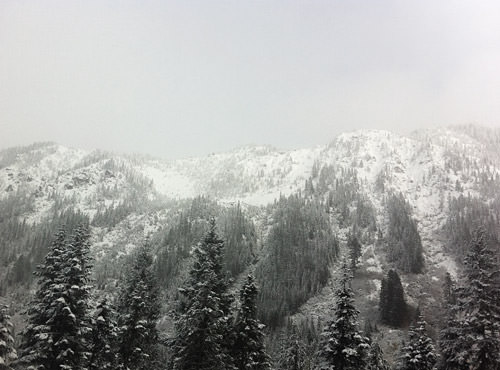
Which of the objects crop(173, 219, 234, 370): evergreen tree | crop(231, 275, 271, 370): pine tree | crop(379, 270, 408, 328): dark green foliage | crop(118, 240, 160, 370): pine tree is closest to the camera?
crop(173, 219, 234, 370): evergreen tree

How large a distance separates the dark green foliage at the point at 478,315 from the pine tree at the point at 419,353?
30.2ft

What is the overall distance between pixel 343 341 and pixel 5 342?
69.2 feet

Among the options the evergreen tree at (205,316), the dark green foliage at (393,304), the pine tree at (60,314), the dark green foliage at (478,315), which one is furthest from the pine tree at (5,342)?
the dark green foliage at (393,304)

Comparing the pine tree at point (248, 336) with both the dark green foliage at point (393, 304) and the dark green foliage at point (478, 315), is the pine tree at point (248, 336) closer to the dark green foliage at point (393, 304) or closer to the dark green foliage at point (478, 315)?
the dark green foliage at point (478, 315)

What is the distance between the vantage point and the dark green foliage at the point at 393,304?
14530 cm

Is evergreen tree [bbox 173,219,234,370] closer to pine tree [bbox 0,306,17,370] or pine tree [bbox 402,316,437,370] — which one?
pine tree [bbox 0,306,17,370]

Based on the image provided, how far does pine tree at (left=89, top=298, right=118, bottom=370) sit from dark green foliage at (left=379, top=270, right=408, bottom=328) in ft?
412

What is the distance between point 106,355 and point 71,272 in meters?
9.46

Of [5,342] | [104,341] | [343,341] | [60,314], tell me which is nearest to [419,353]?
[343,341]

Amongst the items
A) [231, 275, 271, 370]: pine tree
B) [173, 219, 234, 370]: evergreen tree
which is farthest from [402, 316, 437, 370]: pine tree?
[173, 219, 234, 370]: evergreen tree

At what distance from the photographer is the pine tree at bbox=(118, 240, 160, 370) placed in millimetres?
35156

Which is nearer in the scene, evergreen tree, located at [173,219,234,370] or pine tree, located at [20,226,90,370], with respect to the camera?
pine tree, located at [20,226,90,370]

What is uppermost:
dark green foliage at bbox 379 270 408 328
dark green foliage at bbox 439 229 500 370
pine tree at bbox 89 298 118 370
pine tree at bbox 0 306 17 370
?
dark green foliage at bbox 439 229 500 370

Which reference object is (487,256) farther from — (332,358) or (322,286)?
(322,286)
